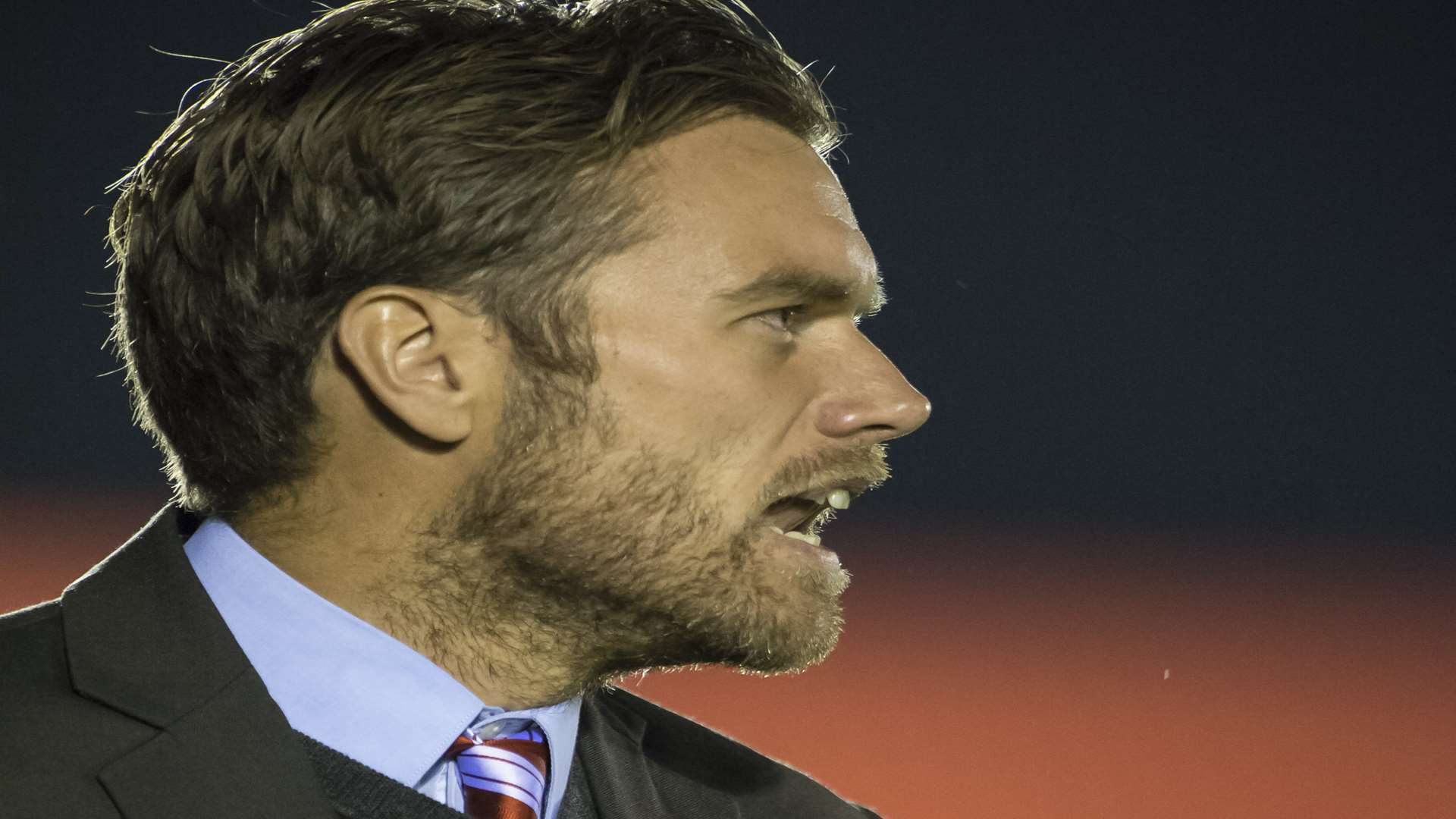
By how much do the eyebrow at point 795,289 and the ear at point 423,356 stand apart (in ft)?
0.69

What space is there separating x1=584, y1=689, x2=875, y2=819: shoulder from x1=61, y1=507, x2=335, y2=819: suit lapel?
39 centimetres

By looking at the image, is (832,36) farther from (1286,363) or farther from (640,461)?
(640,461)

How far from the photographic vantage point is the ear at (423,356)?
51.3 inches

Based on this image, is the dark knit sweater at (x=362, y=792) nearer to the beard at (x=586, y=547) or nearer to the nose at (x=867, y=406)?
the beard at (x=586, y=547)

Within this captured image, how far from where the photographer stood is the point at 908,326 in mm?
2475

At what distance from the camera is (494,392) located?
1.33 meters

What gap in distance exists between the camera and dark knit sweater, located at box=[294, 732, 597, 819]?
1188 mm

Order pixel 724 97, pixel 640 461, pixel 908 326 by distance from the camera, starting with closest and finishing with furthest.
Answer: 1. pixel 640 461
2. pixel 724 97
3. pixel 908 326

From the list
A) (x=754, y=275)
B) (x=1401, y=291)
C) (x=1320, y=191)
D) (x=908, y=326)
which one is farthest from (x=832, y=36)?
(x=754, y=275)

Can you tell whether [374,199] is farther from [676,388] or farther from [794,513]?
[794,513]

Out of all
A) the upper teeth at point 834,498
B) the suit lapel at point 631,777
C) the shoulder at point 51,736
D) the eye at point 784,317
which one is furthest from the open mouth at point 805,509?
the shoulder at point 51,736

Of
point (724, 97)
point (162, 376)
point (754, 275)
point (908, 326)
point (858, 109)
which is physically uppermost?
point (858, 109)

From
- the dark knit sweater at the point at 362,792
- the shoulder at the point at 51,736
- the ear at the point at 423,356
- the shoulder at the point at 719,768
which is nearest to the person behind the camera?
the shoulder at the point at 51,736

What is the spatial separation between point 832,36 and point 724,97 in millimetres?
1118
